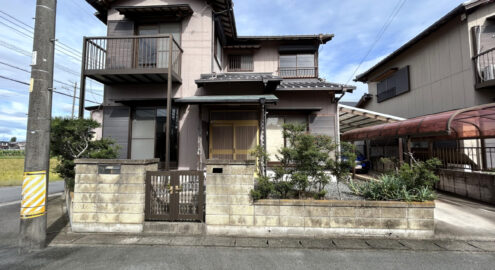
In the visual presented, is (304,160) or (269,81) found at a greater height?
(269,81)

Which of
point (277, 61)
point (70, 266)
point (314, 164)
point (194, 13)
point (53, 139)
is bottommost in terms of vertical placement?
point (70, 266)

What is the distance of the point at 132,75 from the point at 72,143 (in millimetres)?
3088

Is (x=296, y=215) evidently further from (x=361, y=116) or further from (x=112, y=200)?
(x=361, y=116)

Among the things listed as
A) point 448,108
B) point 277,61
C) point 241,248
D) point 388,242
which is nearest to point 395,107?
point 448,108

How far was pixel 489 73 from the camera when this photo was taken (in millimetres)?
8102

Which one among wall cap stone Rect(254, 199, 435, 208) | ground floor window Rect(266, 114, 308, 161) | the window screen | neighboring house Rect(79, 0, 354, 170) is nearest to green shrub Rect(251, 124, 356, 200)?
wall cap stone Rect(254, 199, 435, 208)

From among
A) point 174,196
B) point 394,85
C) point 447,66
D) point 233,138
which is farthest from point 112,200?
point 394,85

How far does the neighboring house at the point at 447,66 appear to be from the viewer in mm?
8445

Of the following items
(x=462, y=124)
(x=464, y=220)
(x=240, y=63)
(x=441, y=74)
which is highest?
(x=240, y=63)

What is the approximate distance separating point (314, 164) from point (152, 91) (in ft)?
22.1

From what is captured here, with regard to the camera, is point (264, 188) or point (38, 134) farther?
point (264, 188)

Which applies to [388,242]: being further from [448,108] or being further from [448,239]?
[448,108]

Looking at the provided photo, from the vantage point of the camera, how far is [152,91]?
7.79 meters

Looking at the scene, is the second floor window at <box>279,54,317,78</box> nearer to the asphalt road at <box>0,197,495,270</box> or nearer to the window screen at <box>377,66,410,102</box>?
the window screen at <box>377,66,410,102</box>
